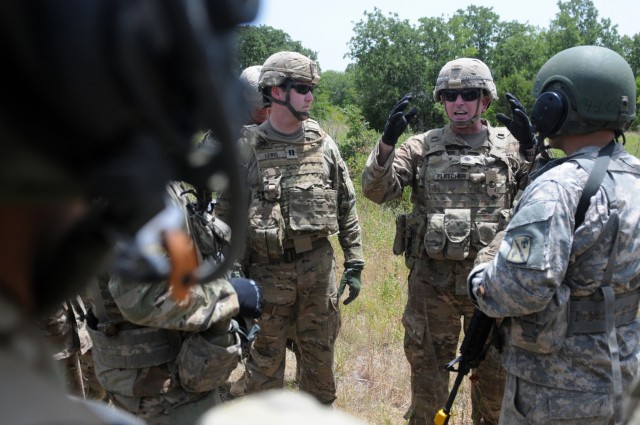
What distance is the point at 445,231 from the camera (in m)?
3.79

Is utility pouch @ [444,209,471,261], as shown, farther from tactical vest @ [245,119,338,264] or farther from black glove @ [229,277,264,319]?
black glove @ [229,277,264,319]

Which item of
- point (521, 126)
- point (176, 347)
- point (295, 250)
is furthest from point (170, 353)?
point (521, 126)

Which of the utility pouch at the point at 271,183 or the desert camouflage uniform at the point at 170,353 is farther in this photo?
the utility pouch at the point at 271,183

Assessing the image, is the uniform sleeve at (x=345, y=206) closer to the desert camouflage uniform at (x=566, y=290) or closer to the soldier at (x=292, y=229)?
the soldier at (x=292, y=229)

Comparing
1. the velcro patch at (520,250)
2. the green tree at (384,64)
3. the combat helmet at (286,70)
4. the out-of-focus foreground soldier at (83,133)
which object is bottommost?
the velcro patch at (520,250)

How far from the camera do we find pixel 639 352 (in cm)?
249

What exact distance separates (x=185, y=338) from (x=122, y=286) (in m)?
0.40

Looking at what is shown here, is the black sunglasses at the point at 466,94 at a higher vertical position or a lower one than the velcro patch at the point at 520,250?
higher

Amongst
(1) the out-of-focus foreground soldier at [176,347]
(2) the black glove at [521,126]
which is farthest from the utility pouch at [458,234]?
(1) the out-of-focus foreground soldier at [176,347]

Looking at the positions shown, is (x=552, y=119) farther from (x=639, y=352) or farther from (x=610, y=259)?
(x=639, y=352)

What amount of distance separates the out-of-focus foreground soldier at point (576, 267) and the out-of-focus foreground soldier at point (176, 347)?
1.02 m

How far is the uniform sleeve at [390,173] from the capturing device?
3.81 meters

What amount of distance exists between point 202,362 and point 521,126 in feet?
Result: 7.64

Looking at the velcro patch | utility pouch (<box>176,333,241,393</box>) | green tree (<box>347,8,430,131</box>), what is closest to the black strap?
the velcro patch
